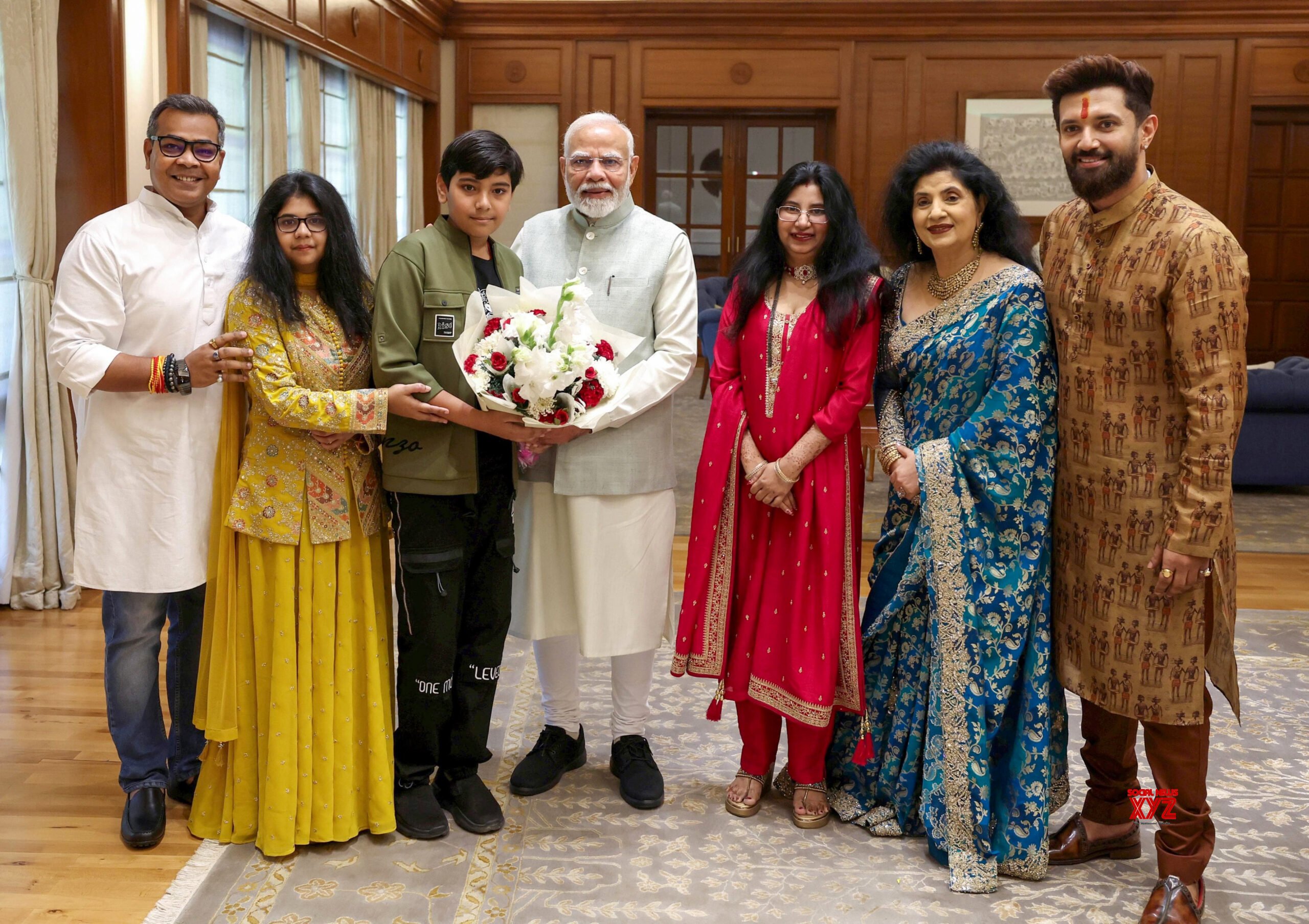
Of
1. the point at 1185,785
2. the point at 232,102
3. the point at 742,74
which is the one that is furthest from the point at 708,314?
Result: the point at 1185,785

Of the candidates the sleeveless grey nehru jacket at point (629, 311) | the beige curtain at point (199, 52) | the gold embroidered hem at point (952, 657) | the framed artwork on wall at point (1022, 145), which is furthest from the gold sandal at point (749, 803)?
the framed artwork on wall at point (1022, 145)

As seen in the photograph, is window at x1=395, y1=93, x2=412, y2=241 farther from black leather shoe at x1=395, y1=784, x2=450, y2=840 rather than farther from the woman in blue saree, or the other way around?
the woman in blue saree

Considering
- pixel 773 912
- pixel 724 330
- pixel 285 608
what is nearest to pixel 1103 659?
pixel 773 912

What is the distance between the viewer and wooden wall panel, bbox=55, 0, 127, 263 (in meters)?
4.51

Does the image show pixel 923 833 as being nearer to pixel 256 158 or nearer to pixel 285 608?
pixel 285 608

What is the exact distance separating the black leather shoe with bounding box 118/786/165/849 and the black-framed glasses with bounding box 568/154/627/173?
1.77 m

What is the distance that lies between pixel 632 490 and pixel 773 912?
40.2 inches

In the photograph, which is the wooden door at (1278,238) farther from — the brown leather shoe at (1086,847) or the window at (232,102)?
the brown leather shoe at (1086,847)

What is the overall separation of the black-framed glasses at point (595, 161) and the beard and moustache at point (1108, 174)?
1053 mm

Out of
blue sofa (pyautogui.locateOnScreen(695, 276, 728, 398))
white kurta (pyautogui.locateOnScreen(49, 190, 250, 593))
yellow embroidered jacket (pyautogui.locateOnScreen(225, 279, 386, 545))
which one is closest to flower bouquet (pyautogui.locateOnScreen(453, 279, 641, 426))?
yellow embroidered jacket (pyautogui.locateOnScreen(225, 279, 386, 545))

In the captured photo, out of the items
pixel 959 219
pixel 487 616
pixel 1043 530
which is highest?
pixel 959 219

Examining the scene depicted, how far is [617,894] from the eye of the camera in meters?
2.56

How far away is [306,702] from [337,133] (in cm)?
574

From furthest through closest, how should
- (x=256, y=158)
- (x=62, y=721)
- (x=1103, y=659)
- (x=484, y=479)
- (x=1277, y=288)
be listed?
(x=1277, y=288) < (x=256, y=158) < (x=62, y=721) < (x=484, y=479) < (x=1103, y=659)
